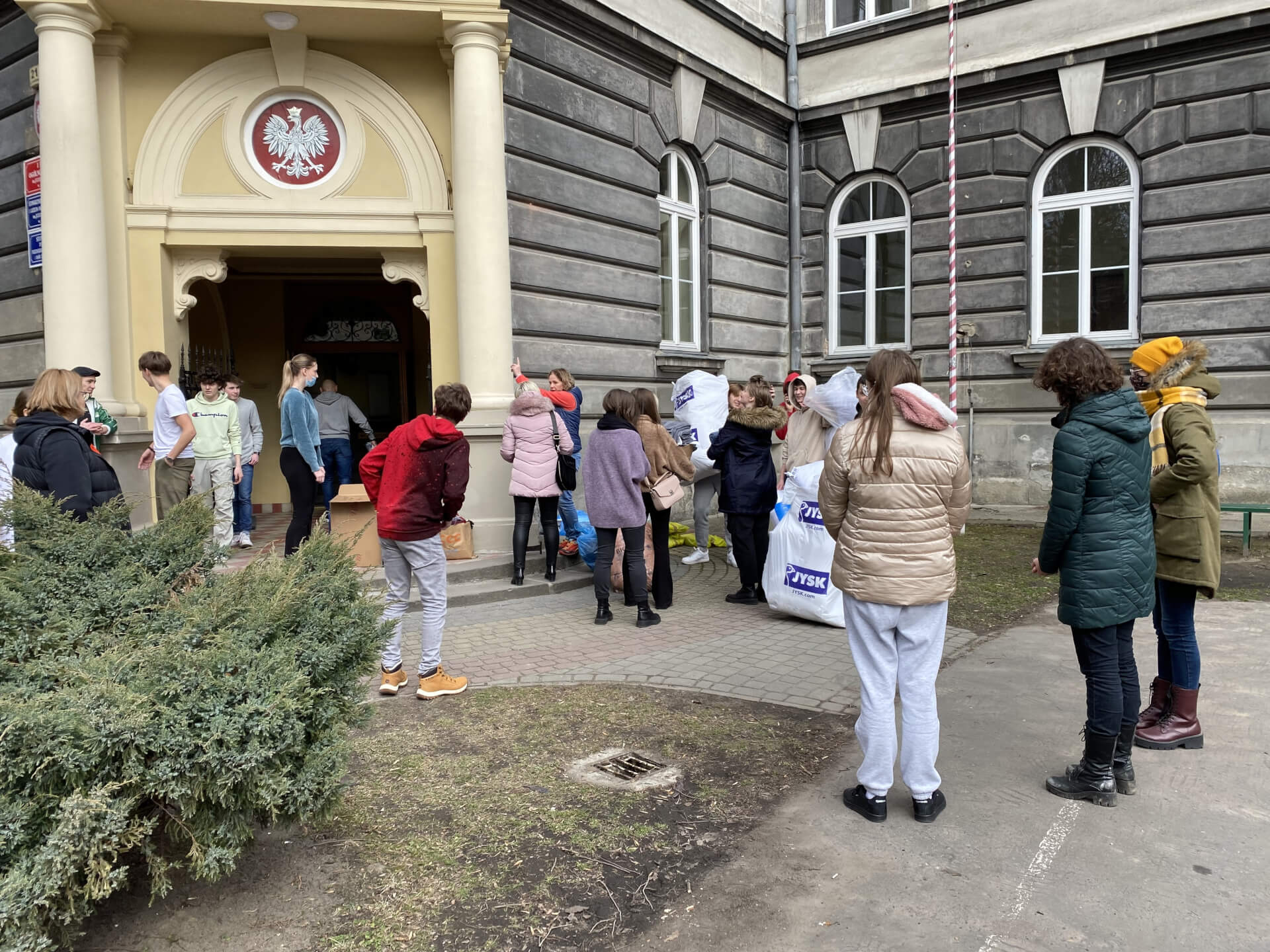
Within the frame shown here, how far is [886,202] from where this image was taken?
14.3 metres

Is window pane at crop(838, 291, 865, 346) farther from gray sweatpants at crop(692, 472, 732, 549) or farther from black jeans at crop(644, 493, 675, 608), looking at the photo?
black jeans at crop(644, 493, 675, 608)

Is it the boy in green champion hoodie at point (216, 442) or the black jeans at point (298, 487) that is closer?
the black jeans at point (298, 487)

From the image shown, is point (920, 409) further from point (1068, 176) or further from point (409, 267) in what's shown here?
point (1068, 176)

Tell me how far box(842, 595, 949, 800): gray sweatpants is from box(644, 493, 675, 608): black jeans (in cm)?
392

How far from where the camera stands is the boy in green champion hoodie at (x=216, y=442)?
861 centimetres

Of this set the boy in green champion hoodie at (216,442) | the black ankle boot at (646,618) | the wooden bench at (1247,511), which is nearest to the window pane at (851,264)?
the wooden bench at (1247,511)

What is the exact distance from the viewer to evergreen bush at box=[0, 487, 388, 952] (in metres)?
2.37

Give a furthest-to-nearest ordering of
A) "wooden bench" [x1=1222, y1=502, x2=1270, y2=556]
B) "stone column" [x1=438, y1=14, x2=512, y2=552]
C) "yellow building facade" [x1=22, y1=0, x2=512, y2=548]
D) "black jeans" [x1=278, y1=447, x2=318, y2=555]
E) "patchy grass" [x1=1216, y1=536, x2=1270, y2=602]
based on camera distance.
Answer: "wooden bench" [x1=1222, y1=502, x2=1270, y2=556] → "stone column" [x1=438, y1=14, x2=512, y2=552] → "yellow building facade" [x1=22, y1=0, x2=512, y2=548] → "black jeans" [x1=278, y1=447, x2=318, y2=555] → "patchy grass" [x1=1216, y1=536, x2=1270, y2=602]

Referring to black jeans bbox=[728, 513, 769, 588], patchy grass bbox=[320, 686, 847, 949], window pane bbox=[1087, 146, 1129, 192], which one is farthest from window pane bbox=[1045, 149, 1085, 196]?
patchy grass bbox=[320, 686, 847, 949]

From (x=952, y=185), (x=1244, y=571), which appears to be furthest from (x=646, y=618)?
(x=952, y=185)

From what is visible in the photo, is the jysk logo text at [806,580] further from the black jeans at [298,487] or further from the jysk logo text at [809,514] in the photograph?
the black jeans at [298,487]

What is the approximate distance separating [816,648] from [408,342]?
28.3 feet

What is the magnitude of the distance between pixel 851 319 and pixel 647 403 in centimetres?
821

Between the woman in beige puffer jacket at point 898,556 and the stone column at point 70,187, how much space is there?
24.4 feet
